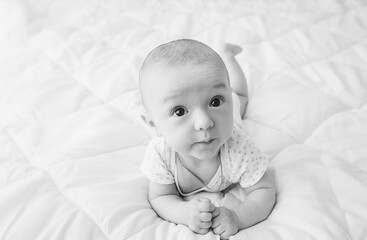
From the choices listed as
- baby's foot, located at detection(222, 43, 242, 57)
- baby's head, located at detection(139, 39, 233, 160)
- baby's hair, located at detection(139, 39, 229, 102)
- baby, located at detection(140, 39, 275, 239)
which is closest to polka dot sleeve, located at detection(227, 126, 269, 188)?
baby, located at detection(140, 39, 275, 239)

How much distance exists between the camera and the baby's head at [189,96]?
78cm

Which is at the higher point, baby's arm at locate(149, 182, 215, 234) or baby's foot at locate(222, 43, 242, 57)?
baby's foot at locate(222, 43, 242, 57)

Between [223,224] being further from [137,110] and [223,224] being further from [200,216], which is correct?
[137,110]

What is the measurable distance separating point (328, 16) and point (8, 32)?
1274 mm

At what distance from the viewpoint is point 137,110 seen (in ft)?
3.88

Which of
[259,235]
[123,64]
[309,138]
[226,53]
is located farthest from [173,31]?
[259,235]

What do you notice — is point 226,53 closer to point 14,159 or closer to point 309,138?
point 309,138


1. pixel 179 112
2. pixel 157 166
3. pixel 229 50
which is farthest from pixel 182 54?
pixel 229 50

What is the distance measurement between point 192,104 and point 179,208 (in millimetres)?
213

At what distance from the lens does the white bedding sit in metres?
0.85

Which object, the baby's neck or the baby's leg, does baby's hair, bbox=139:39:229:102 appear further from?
the baby's leg

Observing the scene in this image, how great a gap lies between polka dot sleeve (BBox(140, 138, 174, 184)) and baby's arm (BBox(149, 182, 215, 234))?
2 cm

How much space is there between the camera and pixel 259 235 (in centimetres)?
79

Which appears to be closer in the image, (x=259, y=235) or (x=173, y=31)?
(x=259, y=235)
